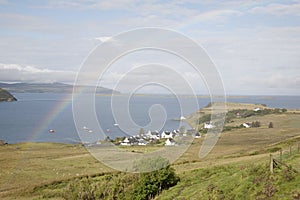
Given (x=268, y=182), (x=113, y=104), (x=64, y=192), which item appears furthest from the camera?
(x=64, y=192)

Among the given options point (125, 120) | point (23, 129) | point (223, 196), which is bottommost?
point (23, 129)

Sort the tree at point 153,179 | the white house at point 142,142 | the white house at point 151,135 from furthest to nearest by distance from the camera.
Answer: the white house at point 151,135 < the white house at point 142,142 < the tree at point 153,179

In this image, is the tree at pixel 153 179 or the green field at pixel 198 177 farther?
the tree at pixel 153 179

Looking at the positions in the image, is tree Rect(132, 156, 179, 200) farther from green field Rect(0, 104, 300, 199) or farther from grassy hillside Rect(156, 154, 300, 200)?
grassy hillside Rect(156, 154, 300, 200)

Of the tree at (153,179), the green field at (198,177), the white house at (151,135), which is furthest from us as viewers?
the white house at (151,135)

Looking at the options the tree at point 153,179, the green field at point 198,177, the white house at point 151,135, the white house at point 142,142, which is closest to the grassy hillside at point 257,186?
the green field at point 198,177

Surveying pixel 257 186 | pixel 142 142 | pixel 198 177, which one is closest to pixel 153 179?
pixel 198 177

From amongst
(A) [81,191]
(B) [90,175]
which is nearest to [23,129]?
(B) [90,175]

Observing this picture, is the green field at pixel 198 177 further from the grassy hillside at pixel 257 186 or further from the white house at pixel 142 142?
the white house at pixel 142 142

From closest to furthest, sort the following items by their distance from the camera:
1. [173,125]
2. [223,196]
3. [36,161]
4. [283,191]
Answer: [283,191]
[223,196]
[36,161]
[173,125]

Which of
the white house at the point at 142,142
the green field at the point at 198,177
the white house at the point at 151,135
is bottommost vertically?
→ the white house at the point at 142,142

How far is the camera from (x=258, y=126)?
90750mm

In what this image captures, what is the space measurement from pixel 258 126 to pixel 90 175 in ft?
214

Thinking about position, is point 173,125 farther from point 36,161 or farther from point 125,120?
point 125,120
